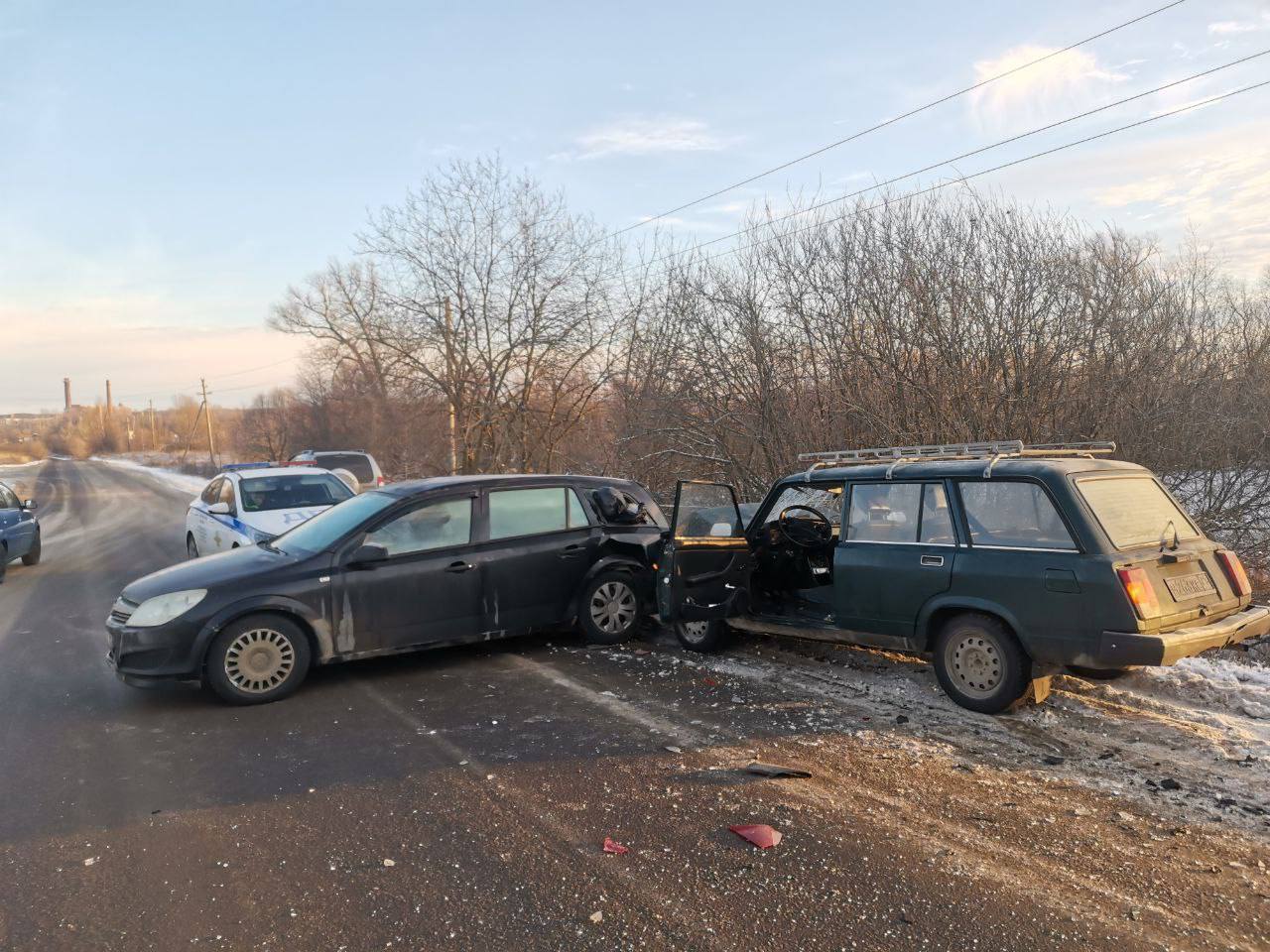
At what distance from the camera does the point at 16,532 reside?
42.6 ft

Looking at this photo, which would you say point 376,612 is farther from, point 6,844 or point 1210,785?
point 1210,785

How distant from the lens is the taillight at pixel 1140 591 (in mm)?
4859

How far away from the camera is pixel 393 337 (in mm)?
22219

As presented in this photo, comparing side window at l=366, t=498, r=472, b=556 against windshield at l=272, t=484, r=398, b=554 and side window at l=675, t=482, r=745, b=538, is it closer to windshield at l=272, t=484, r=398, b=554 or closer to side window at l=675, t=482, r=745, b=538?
windshield at l=272, t=484, r=398, b=554

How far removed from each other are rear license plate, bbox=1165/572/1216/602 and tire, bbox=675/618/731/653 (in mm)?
3199

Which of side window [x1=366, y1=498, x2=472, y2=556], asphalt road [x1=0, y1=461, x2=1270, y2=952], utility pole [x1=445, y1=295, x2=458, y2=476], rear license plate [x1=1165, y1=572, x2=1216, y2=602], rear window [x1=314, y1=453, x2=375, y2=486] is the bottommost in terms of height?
asphalt road [x1=0, y1=461, x2=1270, y2=952]

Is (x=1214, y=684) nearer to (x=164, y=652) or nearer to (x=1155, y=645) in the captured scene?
(x=1155, y=645)

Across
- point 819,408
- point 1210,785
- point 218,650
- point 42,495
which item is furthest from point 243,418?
point 1210,785

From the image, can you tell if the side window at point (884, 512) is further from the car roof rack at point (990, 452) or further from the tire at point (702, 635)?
the tire at point (702, 635)

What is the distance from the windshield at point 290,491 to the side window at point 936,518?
25.6 feet

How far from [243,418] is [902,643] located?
64.3m

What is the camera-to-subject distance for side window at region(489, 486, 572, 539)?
Answer: 24.4 ft

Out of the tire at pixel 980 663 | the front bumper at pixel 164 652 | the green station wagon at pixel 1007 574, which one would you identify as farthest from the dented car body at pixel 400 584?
the tire at pixel 980 663

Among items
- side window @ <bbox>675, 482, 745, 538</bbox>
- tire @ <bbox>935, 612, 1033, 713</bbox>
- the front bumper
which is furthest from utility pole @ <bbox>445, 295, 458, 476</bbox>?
tire @ <bbox>935, 612, 1033, 713</bbox>
